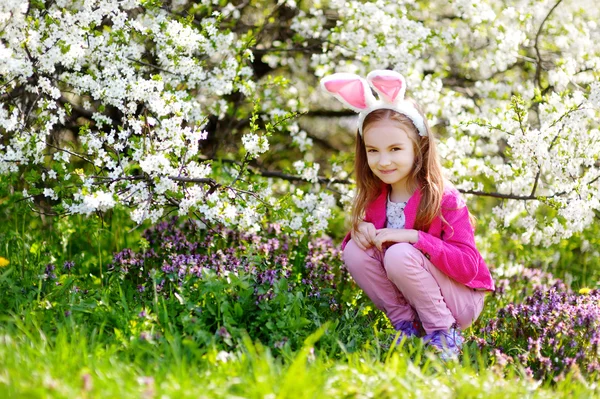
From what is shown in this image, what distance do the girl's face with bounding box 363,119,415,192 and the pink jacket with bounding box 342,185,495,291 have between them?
14cm

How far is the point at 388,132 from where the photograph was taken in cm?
335

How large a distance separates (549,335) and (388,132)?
1.14 metres

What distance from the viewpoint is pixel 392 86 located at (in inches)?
130

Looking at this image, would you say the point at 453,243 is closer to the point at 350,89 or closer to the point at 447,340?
the point at 447,340

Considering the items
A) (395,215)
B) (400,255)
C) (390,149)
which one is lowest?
(400,255)

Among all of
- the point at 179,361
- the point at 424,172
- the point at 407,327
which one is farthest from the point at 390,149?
the point at 179,361

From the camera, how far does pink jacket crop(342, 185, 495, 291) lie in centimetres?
326

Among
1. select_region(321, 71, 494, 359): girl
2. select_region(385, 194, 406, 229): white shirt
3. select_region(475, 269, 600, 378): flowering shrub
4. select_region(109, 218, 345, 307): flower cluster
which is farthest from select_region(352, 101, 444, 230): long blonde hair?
select_region(475, 269, 600, 378): flowering shrub

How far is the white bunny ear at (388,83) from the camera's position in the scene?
10.7 feet

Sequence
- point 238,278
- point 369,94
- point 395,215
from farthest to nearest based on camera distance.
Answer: point 395,215
point 369,94
point 238,278

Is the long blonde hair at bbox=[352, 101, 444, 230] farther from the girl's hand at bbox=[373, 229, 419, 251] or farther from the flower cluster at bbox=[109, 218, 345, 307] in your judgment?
the flower cluster at bbox=[109, 218, 345, 307]

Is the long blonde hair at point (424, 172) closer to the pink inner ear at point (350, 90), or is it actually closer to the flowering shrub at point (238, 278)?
the pink inner ear at point (350, 90)

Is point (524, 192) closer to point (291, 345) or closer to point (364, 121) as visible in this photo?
point (364, 121)

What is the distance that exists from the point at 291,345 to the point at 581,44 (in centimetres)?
334
